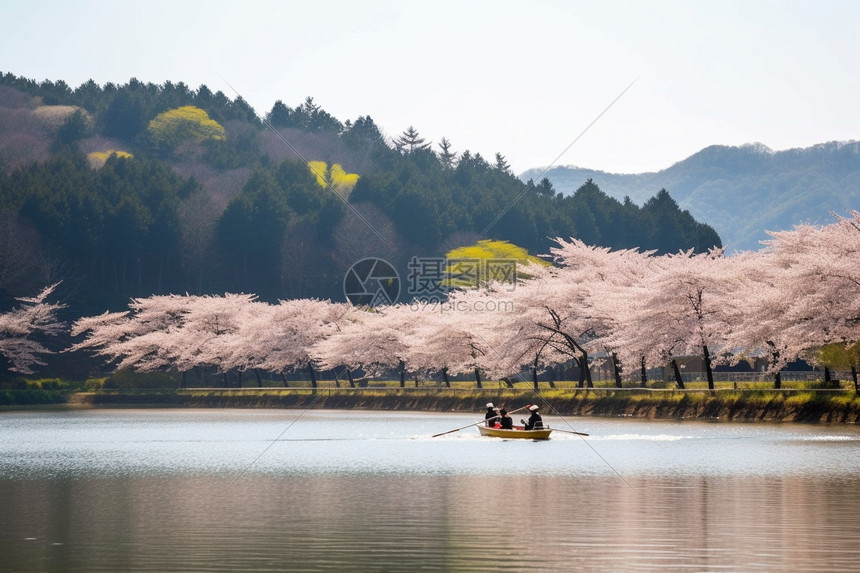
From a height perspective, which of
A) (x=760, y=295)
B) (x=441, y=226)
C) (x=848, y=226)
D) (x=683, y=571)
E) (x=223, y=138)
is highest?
(x=223, y=138)

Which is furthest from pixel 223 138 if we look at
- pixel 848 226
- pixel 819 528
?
pixel 819 528

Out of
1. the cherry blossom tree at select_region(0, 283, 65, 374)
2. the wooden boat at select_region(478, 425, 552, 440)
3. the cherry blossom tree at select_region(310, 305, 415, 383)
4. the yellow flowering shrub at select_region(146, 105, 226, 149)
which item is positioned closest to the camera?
the wooden boat at select_region(478, 425, 552, 440)

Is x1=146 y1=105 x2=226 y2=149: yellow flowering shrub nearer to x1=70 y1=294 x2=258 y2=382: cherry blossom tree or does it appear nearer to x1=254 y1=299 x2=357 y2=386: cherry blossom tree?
x1=70 y1=294 x2=258 y2=382: cherry blossom tree

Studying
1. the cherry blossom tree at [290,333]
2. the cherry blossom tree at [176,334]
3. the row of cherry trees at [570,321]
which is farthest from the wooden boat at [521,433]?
the cherry blossom tree at [176,334]

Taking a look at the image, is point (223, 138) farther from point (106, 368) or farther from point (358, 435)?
point (358, 435)

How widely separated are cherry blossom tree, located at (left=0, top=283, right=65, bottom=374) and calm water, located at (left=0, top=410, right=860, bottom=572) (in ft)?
165

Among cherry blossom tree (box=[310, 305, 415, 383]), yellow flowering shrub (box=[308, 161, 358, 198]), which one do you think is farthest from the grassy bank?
yellow flowering shrub (box=[308, 161, 358, 198])

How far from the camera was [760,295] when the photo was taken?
Answer: 147ft

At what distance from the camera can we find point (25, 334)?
289ft

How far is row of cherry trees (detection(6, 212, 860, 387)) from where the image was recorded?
142 ft

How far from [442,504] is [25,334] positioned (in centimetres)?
7449

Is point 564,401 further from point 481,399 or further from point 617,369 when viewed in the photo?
point 481,399

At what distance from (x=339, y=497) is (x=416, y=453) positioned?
36.2 feet

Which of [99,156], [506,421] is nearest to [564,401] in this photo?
[506,421]
